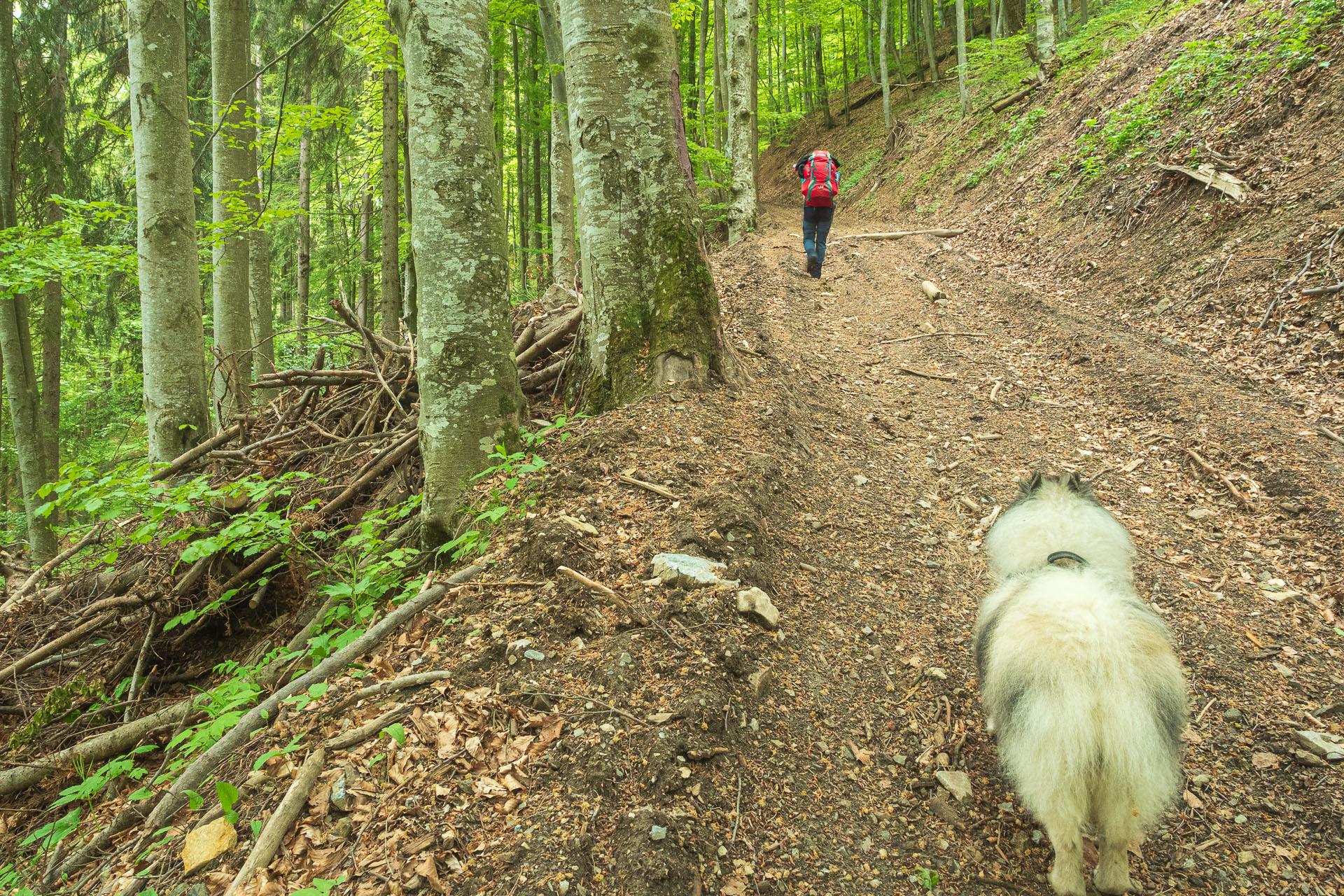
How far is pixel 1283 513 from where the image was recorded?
474 centimetres

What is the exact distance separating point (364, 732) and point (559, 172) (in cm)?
1015

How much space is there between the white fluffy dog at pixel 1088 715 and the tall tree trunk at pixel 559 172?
9083 mm

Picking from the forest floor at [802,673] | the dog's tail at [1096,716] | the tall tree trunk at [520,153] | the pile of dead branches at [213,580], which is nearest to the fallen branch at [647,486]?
the forest floor at [802,673]

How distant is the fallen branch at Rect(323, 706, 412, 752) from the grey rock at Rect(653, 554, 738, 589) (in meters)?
1.38

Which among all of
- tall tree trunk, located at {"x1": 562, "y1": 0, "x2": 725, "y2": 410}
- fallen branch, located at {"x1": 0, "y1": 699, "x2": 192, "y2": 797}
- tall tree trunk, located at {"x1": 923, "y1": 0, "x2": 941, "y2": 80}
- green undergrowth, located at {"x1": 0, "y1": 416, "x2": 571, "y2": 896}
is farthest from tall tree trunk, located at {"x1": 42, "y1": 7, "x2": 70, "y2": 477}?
tall tree trunk, located at {"x1": 923, "y1": 0, "x2": 941, "y2": 80}

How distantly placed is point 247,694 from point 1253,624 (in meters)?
5.72

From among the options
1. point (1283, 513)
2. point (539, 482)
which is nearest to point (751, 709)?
point (539, 482)

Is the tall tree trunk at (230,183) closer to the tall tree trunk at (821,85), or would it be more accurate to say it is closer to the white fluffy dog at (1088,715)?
the white fluffy dog at (1088,715)

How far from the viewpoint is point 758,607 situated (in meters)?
3.40

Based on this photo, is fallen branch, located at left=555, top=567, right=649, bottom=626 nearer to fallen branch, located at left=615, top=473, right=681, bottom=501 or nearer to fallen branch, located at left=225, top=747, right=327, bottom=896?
fallen branch, located at left=615, top=473, right=681, bottom=501

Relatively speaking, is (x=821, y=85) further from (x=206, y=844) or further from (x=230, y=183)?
(x=206, y=844)


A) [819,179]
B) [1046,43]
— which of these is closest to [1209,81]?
[819,179]

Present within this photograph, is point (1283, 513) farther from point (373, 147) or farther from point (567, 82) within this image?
point (373, 147)

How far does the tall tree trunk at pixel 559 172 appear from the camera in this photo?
417 inches
